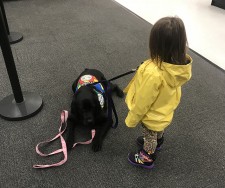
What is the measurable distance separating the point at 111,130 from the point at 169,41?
83 centimetres

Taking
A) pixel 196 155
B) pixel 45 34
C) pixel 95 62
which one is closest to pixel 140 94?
pixel 196 155

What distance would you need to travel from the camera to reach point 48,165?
1.44 m

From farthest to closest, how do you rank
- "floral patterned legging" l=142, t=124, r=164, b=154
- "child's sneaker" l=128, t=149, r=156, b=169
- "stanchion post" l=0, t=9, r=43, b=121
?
"stanchion post" l=0, t=9, r=43, b=121
"child's sneaker" l=128, t=149, r=156, b=169
"floral patterned legging" l=142, t=124, r=164, b=154

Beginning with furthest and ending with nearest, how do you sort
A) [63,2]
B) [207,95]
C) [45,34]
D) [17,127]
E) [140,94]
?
1. [63,2]
2. [45,34]
3. [207,95]
4. [17,127]
5. [140,94]

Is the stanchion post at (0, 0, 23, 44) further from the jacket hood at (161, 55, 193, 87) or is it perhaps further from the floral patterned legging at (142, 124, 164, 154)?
the jacket hood at (161, 55, 193, 87)

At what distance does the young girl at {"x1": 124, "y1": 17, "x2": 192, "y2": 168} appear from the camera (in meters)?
1.06

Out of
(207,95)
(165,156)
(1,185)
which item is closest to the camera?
(1,185)

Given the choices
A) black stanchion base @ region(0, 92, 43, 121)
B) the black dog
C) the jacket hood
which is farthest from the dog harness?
the jacket hood

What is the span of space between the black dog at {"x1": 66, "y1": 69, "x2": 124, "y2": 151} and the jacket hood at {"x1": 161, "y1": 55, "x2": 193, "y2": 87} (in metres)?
0.56

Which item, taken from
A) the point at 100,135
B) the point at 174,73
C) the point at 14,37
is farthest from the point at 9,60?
the point at 14,37

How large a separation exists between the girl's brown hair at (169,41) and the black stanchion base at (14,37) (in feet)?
6.67

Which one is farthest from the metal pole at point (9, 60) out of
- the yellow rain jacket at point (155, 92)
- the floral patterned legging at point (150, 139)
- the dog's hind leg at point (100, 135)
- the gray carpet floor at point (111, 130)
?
the floral patterned legging at point (150, 139)

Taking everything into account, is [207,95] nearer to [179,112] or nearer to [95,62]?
[179,112]

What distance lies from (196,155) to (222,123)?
0.38 m
